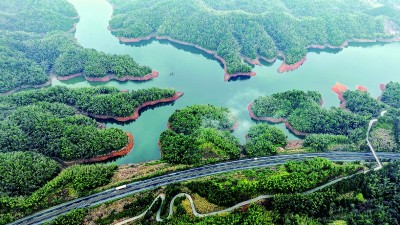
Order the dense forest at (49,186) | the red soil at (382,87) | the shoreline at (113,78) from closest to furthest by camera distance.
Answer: the dense forest at (49,186) → the red soil at (382,87) → the shoreline at (113,78)

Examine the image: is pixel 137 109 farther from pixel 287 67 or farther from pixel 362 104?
pixel 362 104

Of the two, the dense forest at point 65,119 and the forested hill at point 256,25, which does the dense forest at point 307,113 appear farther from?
the dense forest at point 65,119

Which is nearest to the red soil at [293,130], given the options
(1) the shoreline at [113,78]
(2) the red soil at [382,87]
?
(2) the red soil at [382,87]

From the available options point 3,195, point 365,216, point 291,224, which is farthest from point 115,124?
point 365,216

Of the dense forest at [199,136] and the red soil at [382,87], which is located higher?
the dense forest at [199,136]

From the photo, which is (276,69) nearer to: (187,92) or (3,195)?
(187,92)

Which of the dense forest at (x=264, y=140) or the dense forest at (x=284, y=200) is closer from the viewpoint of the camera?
the dense forest at (x=284, y=200)

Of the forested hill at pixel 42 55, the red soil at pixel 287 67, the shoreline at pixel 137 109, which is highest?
the forested hill at pixel 42 55

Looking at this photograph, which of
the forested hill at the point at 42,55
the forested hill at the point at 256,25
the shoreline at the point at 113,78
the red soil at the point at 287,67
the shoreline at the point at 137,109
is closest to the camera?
the shoreline at the point at 137,109
